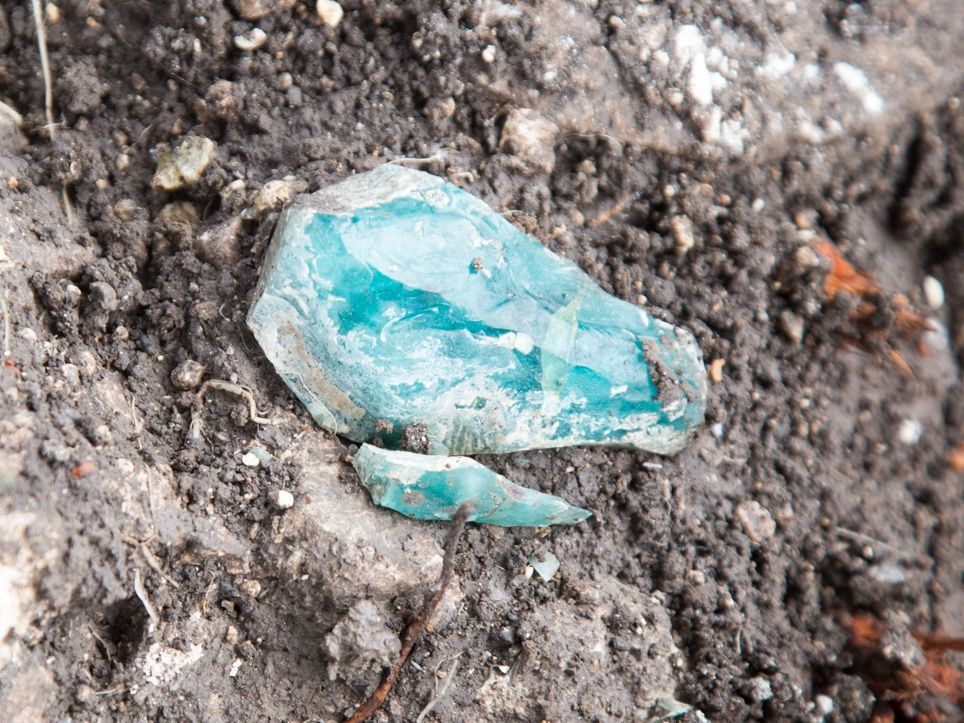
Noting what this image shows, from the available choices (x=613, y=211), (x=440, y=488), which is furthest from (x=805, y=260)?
(x=440, y=488)

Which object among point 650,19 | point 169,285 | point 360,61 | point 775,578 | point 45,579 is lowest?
point 775,578

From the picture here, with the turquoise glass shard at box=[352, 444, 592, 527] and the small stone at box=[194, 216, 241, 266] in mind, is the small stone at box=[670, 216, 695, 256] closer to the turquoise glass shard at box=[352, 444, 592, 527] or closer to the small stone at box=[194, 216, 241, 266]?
the turquoise glass shard at box=[352, 444, 592, 527]

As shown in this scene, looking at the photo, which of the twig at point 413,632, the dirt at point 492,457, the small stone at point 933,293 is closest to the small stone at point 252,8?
the dirt at point 492,457

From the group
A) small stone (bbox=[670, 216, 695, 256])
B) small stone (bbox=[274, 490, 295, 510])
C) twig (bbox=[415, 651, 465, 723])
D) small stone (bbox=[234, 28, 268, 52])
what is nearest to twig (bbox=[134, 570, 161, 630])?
small stone (bbox=[274, 490, 295, 510])

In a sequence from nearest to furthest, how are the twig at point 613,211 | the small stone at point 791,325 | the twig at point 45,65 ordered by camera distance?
the twig at point 45,65, the twig at point 613,211, the small stone at point 791,325

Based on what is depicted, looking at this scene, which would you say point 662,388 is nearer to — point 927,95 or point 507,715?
point 507,715

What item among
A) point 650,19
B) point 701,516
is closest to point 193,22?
point 650,19

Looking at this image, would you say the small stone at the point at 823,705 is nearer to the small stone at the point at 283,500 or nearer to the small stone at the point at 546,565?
the small stone at the point at 546,565
